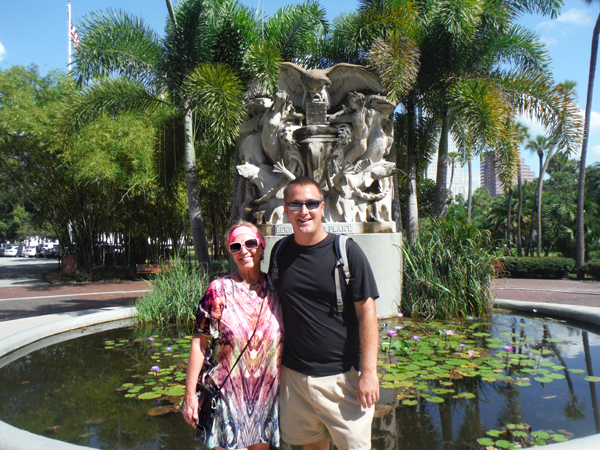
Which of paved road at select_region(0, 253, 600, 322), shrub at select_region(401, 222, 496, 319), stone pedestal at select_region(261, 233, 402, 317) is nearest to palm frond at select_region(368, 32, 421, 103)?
stone pedestal at select_region(261, 233, 402, 317)

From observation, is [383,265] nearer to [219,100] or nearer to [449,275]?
[449,275]

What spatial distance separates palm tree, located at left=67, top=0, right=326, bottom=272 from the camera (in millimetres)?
8531

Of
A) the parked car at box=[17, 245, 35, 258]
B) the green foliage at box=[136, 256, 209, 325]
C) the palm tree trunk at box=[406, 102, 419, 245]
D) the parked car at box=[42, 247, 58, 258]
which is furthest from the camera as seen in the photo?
the parked car at box=[17, 245, 35, 258]

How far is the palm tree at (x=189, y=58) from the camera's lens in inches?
336

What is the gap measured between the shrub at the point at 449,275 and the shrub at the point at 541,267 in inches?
514

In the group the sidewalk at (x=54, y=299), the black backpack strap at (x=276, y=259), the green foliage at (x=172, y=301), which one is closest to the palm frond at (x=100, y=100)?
the sidewalk at (x=54, y=299)

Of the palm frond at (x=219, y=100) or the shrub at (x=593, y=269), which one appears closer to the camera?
the palm frond at (x=219, y=100)

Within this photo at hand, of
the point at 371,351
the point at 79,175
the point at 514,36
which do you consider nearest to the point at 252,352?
the point at 371,351

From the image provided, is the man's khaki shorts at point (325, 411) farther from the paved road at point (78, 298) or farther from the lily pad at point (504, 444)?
the paved road at point (78, 298)

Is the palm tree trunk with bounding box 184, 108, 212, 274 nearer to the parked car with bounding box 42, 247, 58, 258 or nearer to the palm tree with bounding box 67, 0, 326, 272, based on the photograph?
the palm tree with bounding box 67, 0, 326, 272

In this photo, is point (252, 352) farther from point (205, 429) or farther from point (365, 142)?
point (365, 142)

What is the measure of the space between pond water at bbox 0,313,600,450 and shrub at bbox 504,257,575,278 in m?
14.3

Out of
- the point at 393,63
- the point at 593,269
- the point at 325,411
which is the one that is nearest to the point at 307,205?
the point at 325,411

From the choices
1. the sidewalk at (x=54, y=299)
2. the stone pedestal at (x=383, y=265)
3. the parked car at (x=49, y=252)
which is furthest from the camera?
the parked car at (x=49, y=252)
